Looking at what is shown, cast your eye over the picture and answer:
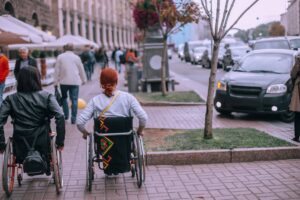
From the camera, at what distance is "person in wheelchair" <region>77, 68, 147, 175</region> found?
18.4ft

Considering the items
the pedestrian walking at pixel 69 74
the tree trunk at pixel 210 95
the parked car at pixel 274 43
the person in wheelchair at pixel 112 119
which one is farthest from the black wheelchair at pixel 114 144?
the parked car at pixel 274 43

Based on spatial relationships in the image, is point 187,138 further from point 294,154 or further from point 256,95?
point 256,95

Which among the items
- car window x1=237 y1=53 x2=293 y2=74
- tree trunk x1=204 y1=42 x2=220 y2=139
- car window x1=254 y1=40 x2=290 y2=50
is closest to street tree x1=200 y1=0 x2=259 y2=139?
tree trunk x1=204 y1=42 x2=220 y2=139

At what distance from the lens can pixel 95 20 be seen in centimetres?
6881

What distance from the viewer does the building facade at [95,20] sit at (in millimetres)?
50688

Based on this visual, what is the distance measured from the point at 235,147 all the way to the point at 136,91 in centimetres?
1110

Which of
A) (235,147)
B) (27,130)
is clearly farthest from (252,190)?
(27,130)

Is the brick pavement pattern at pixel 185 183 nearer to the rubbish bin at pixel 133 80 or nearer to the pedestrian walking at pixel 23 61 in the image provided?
the pedestrian walking at pixel 23 61

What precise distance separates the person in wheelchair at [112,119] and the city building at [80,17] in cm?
1422

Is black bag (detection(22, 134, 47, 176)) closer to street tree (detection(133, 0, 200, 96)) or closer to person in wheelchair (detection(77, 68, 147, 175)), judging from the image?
person in wheelchair (detection(77, 68, 147, 175))

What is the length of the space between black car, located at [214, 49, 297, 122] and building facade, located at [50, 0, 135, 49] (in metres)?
27.5

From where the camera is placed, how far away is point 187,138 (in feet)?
26.5

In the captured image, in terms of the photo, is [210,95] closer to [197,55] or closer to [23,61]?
[23,61]

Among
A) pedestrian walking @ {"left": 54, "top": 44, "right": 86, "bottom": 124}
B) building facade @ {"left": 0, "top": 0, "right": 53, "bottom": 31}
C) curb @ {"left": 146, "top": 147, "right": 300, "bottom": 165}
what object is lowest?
curb @ {"left": 146, "top": 147, "right": 300, "bottom": 165}
